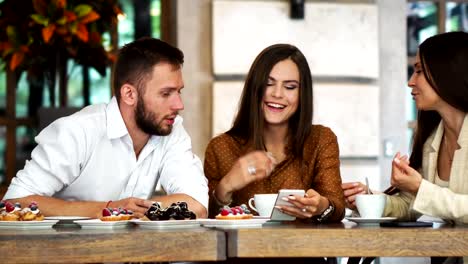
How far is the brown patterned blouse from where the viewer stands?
3088 mm

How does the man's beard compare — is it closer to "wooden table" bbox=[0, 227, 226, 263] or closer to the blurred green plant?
"wooden table" bbox=[0, 227, 226, 263]

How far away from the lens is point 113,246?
2035 millimetres

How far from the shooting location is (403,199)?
291cm

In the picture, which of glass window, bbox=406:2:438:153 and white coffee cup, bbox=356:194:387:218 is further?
glass window, bbox=406:2:438:153

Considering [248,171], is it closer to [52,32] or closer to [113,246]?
[113,246]

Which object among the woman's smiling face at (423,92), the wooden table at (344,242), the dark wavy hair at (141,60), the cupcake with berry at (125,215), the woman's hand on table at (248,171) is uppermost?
the dark wavy hair at (141,60)

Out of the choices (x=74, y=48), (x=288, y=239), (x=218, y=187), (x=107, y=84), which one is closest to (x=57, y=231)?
(x=288, y=239)

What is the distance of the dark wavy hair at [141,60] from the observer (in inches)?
122

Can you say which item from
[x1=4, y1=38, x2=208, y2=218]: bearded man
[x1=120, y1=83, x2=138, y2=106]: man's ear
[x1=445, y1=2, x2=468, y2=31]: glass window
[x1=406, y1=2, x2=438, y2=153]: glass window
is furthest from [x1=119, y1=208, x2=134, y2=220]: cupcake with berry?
[x1=445, y1=2, x2=468, y2=31]: glass window

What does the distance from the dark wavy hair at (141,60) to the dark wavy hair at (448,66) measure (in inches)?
32.9

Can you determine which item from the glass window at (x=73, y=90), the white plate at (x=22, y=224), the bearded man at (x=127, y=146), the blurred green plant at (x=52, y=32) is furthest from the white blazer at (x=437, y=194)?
the glass window at (x=73, y=90)

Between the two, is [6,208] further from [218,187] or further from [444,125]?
[444,125]

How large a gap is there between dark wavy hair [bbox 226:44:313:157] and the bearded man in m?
0.22

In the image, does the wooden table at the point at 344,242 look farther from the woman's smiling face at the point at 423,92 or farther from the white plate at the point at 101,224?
the woman's smiling face at the point at 423,92
